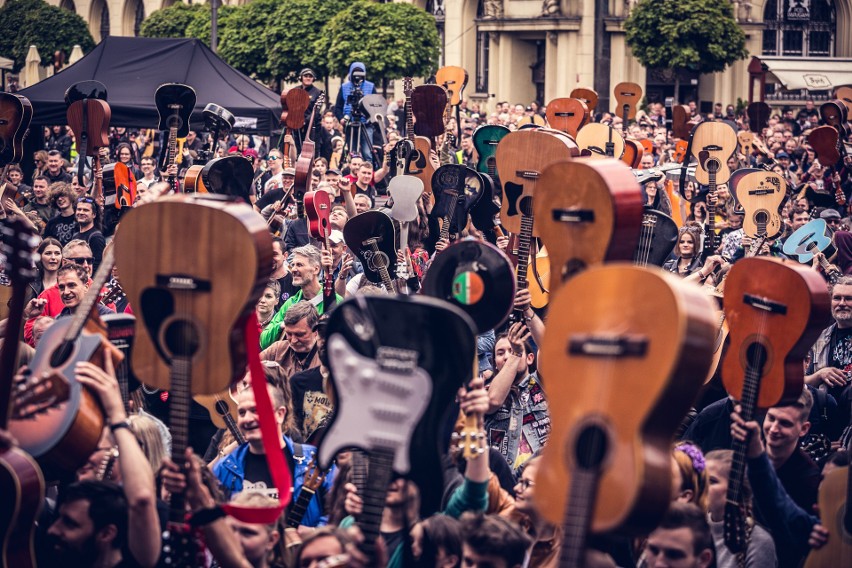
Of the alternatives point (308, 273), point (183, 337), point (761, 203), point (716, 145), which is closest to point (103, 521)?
point (183, 337)

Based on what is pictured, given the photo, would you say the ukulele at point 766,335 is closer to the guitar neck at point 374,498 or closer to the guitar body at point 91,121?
the guitar neck at point 374,498

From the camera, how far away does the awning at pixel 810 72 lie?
1480 inches

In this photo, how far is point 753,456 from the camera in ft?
15.7

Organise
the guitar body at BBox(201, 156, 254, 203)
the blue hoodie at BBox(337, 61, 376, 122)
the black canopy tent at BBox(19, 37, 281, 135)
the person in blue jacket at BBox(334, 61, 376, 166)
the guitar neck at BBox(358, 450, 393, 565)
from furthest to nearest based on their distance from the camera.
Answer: the blue hoodie at BBox(337, 61, 376, 122) → the person in blue jacket at BBox(334, 61, 376, 166) → the black canopy tent at BBox(19, 37, 281, 135) → the guitar body at BBox(201, 156, 254, 203) → the guitar neck at BBox(358, 450, 393, 565)

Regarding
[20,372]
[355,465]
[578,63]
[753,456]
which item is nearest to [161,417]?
[20,372]

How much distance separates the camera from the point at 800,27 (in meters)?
44.0

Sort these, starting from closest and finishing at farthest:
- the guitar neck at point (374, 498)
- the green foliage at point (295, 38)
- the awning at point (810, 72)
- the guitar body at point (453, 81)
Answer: the guitar neck at point (374, 498)
the guitar body at point (453, 81)
the green foliage at point (295, 38)
the awning at point (810, 72)

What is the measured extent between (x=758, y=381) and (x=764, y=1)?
40880 mm

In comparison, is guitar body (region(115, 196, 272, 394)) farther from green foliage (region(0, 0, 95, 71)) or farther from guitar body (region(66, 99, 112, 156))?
green foliage (region(0, 0, 95, 71))

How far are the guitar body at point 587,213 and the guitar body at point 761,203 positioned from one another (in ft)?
22.4

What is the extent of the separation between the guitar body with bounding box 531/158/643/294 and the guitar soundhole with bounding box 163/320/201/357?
1394 millimetres

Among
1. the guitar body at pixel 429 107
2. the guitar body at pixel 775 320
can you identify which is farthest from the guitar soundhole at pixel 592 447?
the guitar body at pixel 429 107

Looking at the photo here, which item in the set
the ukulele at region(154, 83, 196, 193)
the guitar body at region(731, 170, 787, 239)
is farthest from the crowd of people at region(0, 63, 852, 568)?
the guitar body at region(731, 170, 787, 239)

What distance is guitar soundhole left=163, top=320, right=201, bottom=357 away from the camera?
4098 mm
